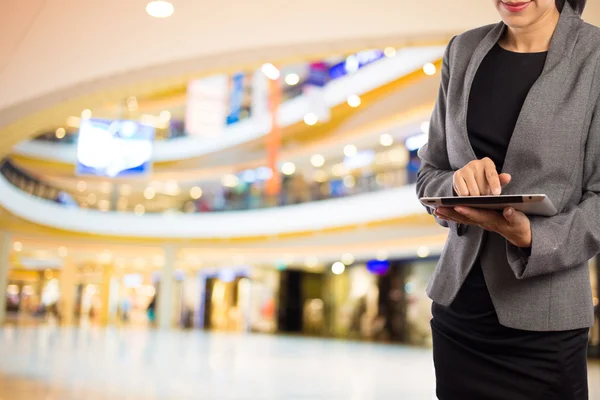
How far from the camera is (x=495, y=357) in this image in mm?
983

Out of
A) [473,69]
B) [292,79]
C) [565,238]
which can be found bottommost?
[565,238]

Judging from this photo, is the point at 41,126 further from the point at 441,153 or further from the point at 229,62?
the point at 441,153

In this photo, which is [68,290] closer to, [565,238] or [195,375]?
[195,375]

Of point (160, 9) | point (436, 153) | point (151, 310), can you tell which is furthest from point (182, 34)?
point (151, 310)

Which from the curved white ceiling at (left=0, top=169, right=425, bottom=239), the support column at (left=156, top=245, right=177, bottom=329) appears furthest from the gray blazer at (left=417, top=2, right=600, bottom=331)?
the support column at (left=156, top=245, right=177, bottom=329)

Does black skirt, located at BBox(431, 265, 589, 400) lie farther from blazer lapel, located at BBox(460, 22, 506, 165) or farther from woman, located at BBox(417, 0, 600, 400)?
blazer lapel, located at BBox(460, 22, 506, 165)

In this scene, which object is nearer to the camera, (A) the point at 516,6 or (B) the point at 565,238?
(B) the point at 565,238

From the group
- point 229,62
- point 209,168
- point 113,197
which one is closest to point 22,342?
point 229,62

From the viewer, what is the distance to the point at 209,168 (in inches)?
1001

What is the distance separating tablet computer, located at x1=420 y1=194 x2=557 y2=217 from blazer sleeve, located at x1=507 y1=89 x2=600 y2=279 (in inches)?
1.0

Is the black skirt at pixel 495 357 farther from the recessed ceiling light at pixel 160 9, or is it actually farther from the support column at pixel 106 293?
the support column at pixel 106 293

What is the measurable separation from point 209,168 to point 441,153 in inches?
970

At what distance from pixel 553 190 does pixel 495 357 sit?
285mm

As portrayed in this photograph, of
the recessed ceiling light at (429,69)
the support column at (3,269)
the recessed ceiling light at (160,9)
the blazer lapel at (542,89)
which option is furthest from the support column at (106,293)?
the blazer lapel at (542,89)
